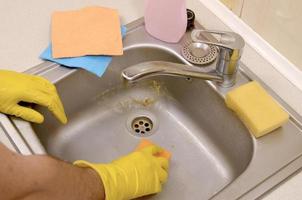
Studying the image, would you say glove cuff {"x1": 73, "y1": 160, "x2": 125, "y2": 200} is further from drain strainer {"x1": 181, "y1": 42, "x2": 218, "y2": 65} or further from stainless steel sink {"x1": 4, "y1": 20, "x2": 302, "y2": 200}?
drain strainer {"x1": 181, "y1": 42, "x2": 218, "y2": 65}

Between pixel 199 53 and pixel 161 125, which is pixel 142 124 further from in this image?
pixel 199 53

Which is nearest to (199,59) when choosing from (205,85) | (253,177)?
(205,85)

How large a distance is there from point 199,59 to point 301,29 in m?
0.22

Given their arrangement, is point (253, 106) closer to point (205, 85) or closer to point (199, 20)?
point (205, 85)

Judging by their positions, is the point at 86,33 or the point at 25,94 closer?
the point at 25,94

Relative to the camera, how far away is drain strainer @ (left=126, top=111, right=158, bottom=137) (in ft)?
3.16

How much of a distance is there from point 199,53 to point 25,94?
38 cm

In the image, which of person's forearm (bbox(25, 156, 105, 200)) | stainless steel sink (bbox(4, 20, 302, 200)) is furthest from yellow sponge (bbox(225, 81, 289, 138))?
person's forearm (bbox(25, 156, 105, 200))

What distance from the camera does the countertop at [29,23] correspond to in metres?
0.88

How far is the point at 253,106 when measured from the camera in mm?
770

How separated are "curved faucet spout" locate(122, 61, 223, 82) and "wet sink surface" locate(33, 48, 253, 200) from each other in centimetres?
10

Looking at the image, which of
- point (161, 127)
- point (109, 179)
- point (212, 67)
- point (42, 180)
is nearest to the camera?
point (42, 180)

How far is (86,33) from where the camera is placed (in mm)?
911

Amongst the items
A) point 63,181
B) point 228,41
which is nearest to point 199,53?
point 228,41
